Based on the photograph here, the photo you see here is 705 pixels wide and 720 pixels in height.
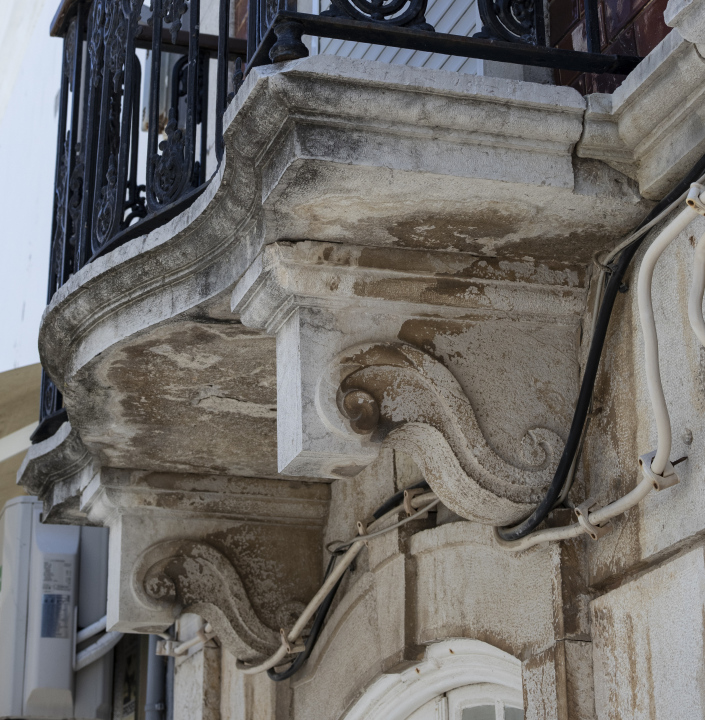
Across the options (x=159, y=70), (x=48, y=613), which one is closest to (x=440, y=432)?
(x=159, y=70)

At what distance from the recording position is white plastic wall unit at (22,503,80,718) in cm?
571

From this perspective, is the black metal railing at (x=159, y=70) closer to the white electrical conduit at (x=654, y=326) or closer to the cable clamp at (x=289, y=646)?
the white electrical conduit at (x=654, y=326)

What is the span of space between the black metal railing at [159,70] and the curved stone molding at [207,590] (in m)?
0.57

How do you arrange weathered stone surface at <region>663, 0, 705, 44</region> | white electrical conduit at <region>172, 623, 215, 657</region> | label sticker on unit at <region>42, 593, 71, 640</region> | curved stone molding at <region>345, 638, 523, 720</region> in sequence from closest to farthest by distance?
weathered stone surface at <region>663, 0, 705, 44</region>, curved stone molding at <region>345, 638, 523, 720</region>, white electrical conduit at <region>172, 623, 215, 657</region>, label sticker on unit at <region>42, 593, 71, 640</region>

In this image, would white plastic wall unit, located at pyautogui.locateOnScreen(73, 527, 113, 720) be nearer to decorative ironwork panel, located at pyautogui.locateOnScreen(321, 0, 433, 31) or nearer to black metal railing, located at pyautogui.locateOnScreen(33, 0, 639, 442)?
black metal railing, located at pyautogui.locateOnScreen(33, 0, 639, 442)

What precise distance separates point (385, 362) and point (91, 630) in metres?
3.85

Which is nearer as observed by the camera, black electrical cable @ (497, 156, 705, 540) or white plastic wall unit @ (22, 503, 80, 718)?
black electrical cable @ (497, 156, 705, 540)

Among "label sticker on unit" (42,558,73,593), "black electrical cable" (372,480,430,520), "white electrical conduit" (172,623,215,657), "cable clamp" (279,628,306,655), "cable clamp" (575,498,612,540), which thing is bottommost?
"cable clamp" (279,628,306,655)

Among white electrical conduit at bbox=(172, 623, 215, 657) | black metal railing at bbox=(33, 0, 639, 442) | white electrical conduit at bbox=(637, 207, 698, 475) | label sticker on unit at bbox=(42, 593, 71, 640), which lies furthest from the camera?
label sticker on unit at bbox=(42, 593, 71, 640)

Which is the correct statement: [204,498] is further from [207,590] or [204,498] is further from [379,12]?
[379,12]

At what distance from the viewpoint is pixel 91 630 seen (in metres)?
5.80

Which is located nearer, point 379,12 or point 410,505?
point 379,12

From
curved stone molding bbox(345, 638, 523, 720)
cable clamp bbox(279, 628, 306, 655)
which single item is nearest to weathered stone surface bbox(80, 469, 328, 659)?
cable clamp bbox(279, 628, 306, 655)

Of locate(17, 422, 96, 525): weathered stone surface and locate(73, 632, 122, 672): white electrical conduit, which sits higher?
locate(17, 422, 96, 525): weathered stone surface
